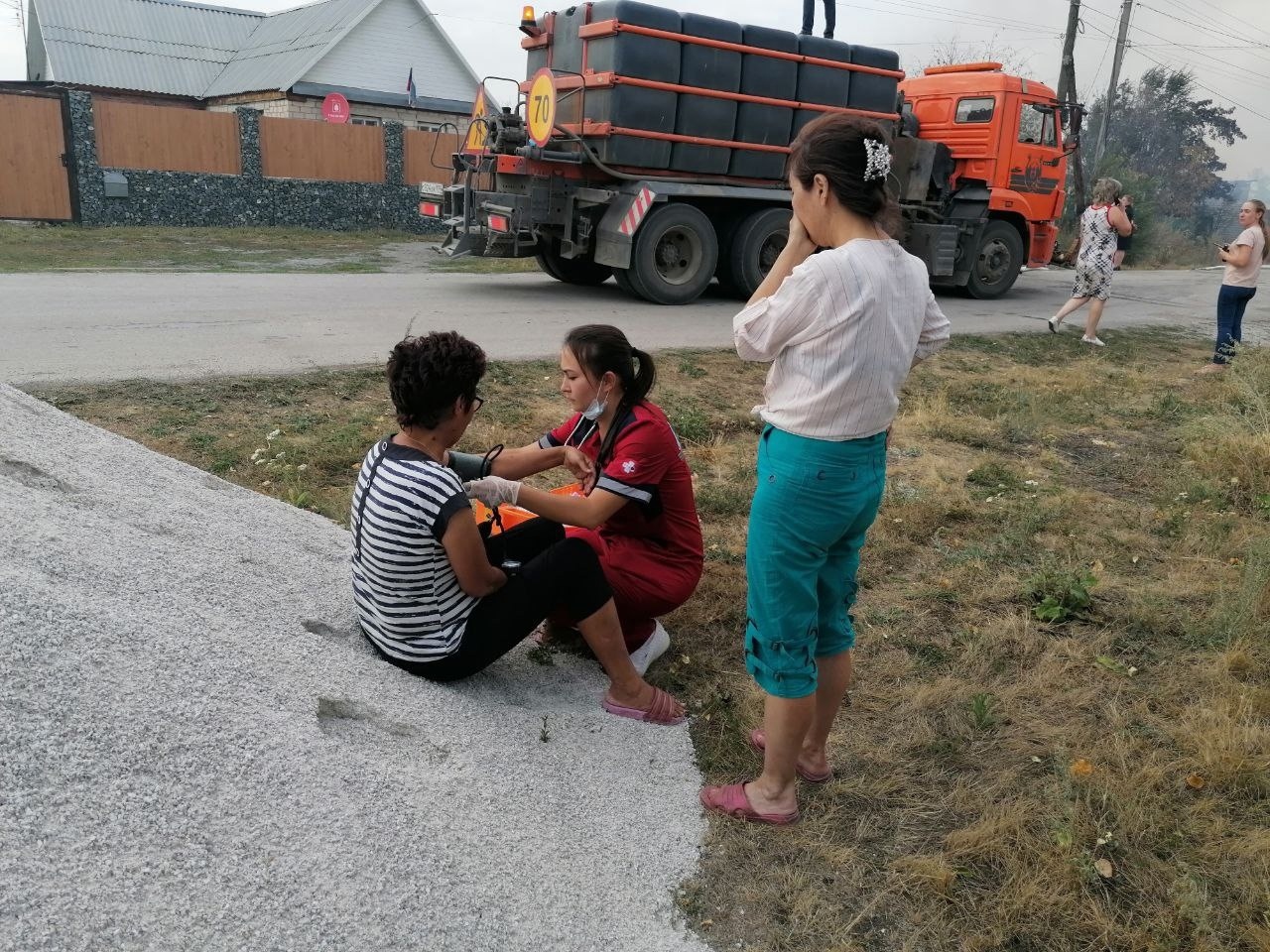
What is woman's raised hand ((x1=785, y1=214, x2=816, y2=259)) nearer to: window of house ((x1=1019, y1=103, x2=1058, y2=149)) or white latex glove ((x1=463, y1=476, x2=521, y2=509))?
white latex glove ((x1=463, y1=476, x2=521, y2=509))

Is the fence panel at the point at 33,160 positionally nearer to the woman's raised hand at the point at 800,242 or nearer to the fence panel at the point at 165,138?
the fence panel at the point at 165,138

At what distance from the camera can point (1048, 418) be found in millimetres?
6953

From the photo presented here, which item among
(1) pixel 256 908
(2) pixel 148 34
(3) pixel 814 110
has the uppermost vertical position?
(2) pixel 148 34

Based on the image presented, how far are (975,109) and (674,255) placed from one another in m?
4.78

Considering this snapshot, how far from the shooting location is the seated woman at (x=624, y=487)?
2.98 m

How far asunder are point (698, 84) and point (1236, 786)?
966 centimetres

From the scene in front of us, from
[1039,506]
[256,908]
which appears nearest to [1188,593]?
[1039,506]

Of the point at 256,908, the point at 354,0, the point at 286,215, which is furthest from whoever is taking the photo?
the point at 354,0

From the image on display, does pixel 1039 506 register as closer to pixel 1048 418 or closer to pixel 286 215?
pixel 1048 418

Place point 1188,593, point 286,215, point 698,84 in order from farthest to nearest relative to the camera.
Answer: point 286,215
point 698,84
point 1188,593

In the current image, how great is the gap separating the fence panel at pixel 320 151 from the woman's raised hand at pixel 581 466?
729 inches

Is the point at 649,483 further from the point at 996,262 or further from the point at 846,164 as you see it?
the point at 996,262

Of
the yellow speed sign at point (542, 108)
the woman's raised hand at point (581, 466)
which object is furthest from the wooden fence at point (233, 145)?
the woman's raised hand at point (581, 466)

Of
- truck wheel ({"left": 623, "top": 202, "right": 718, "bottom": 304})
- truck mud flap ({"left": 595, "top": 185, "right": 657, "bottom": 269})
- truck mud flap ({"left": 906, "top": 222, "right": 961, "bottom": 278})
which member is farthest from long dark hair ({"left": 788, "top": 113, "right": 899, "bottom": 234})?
truck mud flap ({"left": 906, "top": 222, "right": 961, "bottom": 278})
